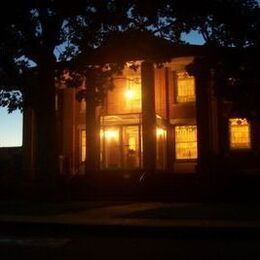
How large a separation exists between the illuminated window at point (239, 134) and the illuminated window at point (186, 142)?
1.67 m

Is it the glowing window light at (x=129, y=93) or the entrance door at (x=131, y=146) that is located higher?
the glowing window light at (x=129, y=93)

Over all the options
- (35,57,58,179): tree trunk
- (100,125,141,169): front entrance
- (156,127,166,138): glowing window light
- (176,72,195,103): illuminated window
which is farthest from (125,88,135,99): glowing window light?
(35,57,58,179): tree trunk

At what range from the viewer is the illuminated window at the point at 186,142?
88.0 ft

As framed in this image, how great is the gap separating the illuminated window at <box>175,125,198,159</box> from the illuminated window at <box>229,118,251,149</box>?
167cm

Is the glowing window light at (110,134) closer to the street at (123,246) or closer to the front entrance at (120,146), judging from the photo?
the front entrance at (120,146)

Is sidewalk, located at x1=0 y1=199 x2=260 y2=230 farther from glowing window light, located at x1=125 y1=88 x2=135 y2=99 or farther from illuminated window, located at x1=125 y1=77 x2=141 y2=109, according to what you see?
glowing window light, located at x1=125 y1=88 x2=135 y2=99

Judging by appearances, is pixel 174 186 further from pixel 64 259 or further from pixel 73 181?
pixel 64 259

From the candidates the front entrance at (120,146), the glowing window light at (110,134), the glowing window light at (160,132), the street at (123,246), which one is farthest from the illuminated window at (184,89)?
the street at (123,246)

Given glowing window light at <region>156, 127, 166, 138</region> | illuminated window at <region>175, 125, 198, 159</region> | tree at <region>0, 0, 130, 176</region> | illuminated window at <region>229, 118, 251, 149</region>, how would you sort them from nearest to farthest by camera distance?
tree at <region>0, 0, 130, 176</region>, illuminated window at <region>229, 118, 251, 149</region>, glowing window light at <region>156, 127, 166, 138</region>, illuminated window at <region>175, 125, 198, 159</region>

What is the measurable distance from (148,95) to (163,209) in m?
8.04

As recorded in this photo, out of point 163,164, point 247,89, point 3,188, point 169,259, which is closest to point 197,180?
point 247,89

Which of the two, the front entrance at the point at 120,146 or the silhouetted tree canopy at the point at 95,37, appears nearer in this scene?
the silhouetted tree canopy at the point at 95,37

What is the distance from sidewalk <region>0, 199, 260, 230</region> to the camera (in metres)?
13.5

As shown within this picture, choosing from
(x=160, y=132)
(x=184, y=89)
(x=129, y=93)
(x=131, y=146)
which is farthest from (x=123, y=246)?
(x=129, y=93)
